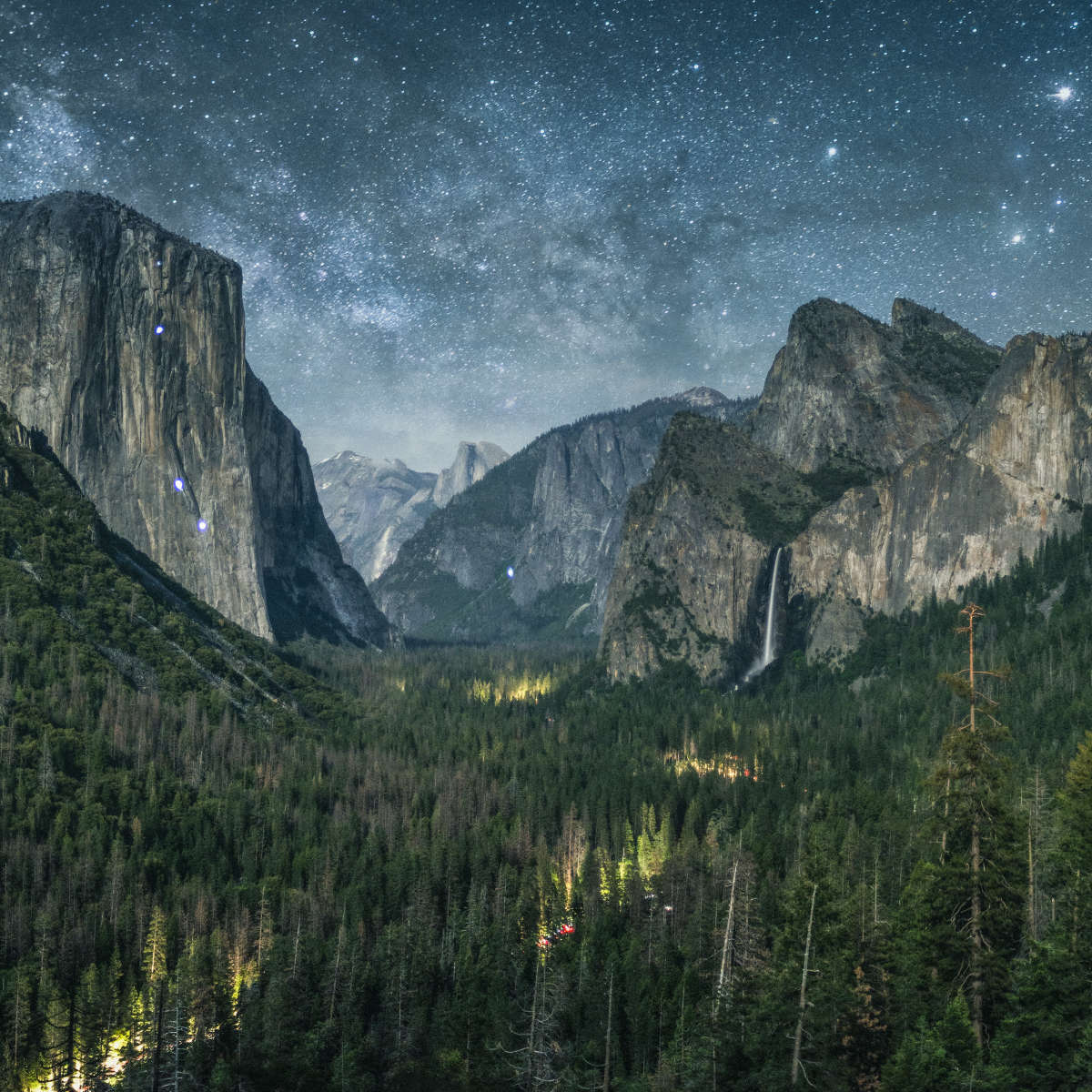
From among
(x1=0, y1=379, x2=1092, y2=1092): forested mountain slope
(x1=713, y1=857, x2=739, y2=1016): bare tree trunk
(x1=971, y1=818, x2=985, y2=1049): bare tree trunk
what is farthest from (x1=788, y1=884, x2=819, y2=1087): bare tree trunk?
(x1=713, y1=857, x2=739, y2=1016): bare tree trunk

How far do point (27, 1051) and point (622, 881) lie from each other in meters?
56.5

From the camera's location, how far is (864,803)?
121m

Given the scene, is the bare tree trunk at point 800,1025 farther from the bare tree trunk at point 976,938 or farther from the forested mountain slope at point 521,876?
the bare tree trunk at point 976,938

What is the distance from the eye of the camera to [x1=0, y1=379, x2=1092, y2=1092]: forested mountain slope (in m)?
40.7

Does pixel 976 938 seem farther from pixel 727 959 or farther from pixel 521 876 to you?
pixel 521 876

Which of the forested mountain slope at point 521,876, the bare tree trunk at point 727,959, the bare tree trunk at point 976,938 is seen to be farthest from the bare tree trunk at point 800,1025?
the bare tree trunk at point 727,959

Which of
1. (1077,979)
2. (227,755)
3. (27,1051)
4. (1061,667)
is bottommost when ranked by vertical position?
(27,1051)

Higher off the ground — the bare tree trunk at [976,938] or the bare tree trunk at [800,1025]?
the bare tree trunk at [976,938]

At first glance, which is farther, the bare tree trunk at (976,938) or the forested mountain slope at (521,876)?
the forested mountain slope at (521,876)

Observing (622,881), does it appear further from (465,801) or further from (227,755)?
(227,755)

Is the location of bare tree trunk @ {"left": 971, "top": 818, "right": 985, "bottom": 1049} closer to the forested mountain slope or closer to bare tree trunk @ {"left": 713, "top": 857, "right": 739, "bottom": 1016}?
the forested mountain slope

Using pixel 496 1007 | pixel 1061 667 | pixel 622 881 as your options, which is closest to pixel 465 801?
pixel 622 881

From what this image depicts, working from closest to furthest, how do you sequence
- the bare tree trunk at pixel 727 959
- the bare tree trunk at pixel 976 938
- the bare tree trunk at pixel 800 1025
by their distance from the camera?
1. the bare tree trunk at pixel 976 938
2. the bare tree trunk at pixel 800 1025
3. the bare tree trunk at pixel 727 959

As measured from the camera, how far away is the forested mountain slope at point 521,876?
40.7 m
